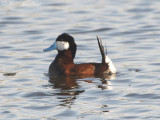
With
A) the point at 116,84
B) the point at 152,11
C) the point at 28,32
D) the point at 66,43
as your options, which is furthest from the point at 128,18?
the point at 116,84

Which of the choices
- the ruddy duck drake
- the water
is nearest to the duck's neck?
the ruddy duck drake

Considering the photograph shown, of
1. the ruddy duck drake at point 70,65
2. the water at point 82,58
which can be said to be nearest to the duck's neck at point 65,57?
the ruddy duck drake at point 70,65

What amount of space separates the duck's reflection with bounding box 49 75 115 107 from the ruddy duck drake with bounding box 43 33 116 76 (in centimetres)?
15

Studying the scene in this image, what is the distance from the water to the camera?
29.0 ft

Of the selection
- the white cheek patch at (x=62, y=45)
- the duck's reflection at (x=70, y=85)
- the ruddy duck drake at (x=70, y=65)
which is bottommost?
the duck's reflection at (x=70, y=85)

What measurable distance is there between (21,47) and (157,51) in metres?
3.52

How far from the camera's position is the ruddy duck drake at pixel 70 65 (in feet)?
38.2

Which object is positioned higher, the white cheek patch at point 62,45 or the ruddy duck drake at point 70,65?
the white cheek patch at point 62,45

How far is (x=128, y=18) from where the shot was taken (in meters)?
18.4

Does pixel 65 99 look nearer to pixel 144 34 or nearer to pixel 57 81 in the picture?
→ pixel 57 81

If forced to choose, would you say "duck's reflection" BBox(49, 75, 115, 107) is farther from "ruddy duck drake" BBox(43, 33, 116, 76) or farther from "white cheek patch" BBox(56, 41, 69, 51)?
"white cheek patch" BBox(56, 41, 69, 51)

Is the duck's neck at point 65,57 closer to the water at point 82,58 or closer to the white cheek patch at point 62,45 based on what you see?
the white cheek patch at point 62,45

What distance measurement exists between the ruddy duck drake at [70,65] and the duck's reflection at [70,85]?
0.48 ft

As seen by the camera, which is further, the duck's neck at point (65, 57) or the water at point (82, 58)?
the duck's neck at point (65, 57)
